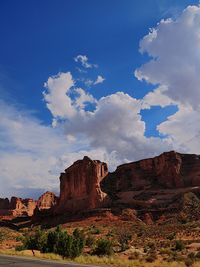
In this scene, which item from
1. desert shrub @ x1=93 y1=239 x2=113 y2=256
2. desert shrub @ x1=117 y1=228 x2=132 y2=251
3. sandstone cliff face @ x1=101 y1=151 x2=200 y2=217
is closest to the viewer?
desert shrub @ x1=93 y1=239 x2=113 y2=256

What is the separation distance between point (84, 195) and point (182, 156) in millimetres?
27898

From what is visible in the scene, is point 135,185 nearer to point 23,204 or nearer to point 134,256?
point 23,204

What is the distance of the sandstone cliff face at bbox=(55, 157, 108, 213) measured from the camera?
96794mm

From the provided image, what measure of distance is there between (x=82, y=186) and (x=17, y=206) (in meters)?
64.9

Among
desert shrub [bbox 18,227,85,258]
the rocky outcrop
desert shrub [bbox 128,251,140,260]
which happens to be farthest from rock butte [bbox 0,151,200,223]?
desert shrub [bbox 18,227,85,258]

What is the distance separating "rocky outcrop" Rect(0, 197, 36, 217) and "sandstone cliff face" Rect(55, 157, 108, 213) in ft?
161

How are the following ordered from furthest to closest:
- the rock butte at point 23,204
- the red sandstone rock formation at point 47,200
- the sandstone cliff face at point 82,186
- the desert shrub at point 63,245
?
the red sandstone rock formation at point 47,200
the rock butte at point 23,204
the sandstone cliff face at point 82,186
the desert shrub at point 63,245

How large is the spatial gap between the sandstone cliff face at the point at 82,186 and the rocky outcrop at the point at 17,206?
48.9 m

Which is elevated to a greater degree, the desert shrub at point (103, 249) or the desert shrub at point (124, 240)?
the desert shrub at point (124, 240)

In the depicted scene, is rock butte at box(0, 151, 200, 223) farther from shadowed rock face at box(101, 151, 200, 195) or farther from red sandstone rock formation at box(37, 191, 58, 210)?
red sandstone rock formation at box(37, 191, 58, 210)

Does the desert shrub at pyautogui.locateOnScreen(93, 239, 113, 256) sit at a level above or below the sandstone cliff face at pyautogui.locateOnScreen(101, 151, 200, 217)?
below

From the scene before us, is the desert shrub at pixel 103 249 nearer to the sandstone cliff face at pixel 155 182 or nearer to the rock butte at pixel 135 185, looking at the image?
the rock butte at pixel 135 185

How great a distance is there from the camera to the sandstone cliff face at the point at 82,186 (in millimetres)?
96794

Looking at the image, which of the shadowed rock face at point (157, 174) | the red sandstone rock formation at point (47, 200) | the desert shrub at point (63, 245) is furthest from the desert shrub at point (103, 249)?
the red sandstone rock formation at point (47, 200)
